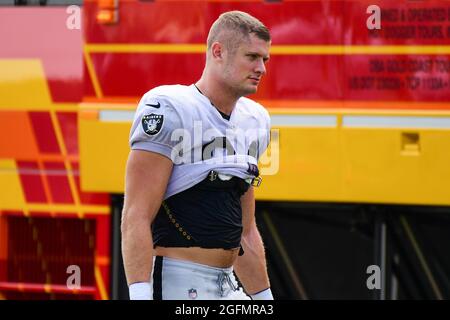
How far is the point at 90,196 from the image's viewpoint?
19.2ft

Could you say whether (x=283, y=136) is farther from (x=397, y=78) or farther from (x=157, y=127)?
(x=157, y=127)

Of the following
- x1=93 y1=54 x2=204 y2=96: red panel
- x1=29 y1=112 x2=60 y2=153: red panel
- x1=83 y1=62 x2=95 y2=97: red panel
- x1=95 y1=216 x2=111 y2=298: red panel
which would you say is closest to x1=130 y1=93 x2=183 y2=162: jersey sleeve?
x1=93 y1=54 x2=204 y2=96: red panel

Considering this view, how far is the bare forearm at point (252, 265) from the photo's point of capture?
12.8ft

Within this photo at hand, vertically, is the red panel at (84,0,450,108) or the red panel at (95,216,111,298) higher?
the red panel at (84,0,450,108)

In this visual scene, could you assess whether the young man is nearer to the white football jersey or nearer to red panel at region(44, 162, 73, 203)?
the white football jersey

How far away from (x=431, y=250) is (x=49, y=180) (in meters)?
1.88

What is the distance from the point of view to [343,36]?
17.6 feet

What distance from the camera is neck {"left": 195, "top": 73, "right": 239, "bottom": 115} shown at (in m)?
3.63

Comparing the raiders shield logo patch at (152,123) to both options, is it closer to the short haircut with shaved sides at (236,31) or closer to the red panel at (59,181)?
the short haircut with shaved sides at (236,31)

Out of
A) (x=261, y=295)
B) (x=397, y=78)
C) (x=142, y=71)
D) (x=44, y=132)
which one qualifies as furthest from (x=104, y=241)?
(x=261, y=295)

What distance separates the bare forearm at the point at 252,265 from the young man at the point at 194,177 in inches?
8.5

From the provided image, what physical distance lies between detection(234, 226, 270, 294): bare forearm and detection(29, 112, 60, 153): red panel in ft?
7.22
